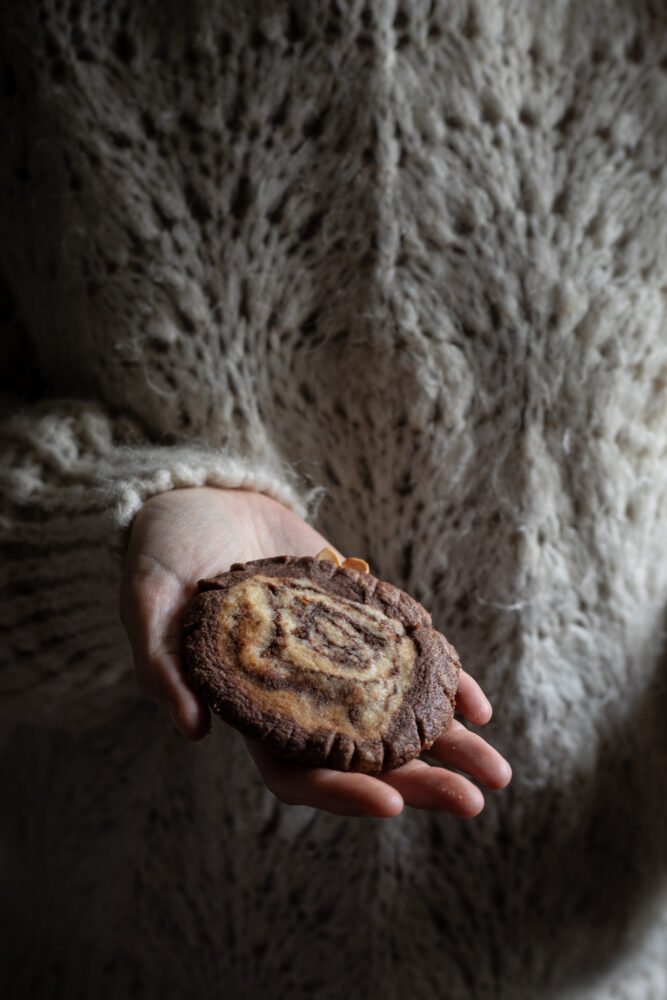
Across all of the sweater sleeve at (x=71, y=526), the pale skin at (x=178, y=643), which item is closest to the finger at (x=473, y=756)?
the pale skin at (x=178, y=643)

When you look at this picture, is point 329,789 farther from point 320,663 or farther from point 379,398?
point 379,398

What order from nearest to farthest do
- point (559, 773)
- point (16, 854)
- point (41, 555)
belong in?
point (41, 555) → point (559, 773) → point (16, 854)

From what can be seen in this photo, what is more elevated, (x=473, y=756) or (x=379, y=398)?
(x=379, y=398)

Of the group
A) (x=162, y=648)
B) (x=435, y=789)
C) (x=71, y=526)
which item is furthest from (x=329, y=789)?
(x=71, y=526)

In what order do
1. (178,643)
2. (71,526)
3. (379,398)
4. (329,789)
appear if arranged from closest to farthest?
(329,789) → (178,643) → (71,526) → (379,398)

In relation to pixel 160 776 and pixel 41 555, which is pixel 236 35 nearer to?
pixel 41 555

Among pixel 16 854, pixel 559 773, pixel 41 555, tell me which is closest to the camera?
pixel 41 555

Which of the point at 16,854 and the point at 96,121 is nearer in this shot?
the point at 96,121

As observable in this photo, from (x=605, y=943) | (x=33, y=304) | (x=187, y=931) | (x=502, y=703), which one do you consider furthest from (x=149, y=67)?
(x=605, y=943)
